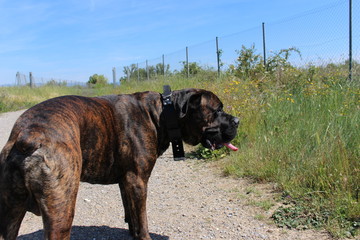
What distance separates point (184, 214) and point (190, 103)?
1.39m

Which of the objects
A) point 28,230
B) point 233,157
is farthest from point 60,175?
point 233,157

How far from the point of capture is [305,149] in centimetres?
439

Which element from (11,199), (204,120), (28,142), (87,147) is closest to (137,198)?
(87,147)

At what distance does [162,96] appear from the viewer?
340cm

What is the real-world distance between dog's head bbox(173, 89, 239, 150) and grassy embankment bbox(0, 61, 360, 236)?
3.48 feet

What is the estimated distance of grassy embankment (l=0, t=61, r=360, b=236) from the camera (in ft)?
11.8

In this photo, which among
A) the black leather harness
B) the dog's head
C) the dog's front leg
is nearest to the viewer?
the dog's front leg

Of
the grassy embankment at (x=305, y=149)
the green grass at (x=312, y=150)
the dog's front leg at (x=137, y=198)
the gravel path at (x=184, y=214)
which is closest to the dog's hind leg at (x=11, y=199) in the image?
the dog's front leg at (x=137, y=198)

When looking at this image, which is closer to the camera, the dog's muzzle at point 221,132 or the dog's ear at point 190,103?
the dog's ear at point 190,103

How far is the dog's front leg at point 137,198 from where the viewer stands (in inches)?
120

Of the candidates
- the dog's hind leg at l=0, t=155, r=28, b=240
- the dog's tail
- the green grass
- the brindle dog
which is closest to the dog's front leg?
the brindle dog

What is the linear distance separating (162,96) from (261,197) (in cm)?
187

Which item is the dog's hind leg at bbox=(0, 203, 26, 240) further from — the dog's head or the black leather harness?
the dog's head

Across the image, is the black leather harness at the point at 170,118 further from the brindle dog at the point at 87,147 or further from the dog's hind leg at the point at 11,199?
the dog's hind leg at the point at 11,199
